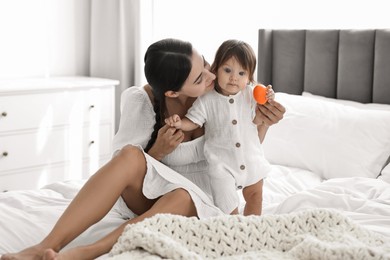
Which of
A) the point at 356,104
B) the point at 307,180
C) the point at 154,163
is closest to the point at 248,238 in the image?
the point at 154,163

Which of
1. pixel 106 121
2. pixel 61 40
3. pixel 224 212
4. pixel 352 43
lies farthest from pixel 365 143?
pixel 61 40

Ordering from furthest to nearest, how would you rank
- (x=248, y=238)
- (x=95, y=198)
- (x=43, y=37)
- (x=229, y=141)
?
(x=43, y=37) → (x=229, y=141) → (x=95, y=198) → (x=248, y=238)

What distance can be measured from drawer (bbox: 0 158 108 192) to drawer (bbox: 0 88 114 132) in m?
0.26

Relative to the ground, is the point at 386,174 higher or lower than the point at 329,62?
lower

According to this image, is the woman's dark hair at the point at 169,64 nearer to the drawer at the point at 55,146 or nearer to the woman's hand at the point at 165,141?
the woman's hand at the point at 165,141

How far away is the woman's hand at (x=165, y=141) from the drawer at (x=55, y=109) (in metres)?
1.55

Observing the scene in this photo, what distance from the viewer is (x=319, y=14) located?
3410 mm

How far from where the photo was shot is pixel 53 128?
3.65 meters

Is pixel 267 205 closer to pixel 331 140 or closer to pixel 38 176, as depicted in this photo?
pixel 331 140

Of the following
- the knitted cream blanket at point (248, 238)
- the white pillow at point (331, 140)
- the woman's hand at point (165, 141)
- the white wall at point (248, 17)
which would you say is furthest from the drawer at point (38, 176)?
the knitted cream blanket at point (248, 238)

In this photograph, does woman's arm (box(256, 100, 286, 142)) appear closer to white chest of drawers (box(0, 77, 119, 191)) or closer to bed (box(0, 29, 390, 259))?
bed (box(0, 29, 390, 259))

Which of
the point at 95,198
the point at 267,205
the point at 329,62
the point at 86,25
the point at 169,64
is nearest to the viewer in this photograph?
the point at 95,198

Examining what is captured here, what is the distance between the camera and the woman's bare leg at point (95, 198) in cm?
180

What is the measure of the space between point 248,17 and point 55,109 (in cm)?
126
